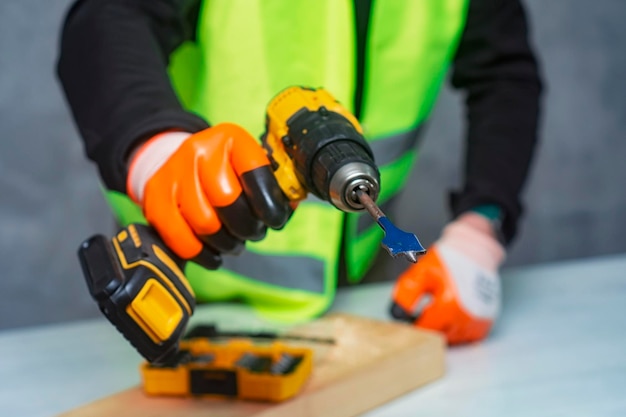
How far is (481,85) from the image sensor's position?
1123mm

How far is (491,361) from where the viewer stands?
0.86 meters

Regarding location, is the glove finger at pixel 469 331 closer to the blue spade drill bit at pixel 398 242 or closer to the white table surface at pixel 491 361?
the white table surface at pixel 491 361

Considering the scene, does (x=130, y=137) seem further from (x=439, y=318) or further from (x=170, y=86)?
→ (x=439, y=318)

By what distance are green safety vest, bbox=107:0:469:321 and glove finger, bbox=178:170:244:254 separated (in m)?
0.31

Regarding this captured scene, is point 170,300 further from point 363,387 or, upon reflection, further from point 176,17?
point 176,17

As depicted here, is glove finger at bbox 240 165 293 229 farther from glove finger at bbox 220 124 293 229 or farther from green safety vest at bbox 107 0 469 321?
green safety vest at bbox 107 0 469 321

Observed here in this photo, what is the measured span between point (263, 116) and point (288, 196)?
0.31 metres

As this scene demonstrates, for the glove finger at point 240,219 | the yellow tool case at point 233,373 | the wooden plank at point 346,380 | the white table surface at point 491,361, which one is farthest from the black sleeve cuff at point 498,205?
the glove finger at point 240,219

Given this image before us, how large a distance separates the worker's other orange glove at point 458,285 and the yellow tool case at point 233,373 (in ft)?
0.80

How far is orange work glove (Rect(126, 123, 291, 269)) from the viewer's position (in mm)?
596

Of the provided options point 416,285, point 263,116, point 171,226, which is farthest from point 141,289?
point 416,285

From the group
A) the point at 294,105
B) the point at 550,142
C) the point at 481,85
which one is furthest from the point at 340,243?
the point at 550,142

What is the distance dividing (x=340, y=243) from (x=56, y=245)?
1.95 feet

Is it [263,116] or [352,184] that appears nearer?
[352,184]
